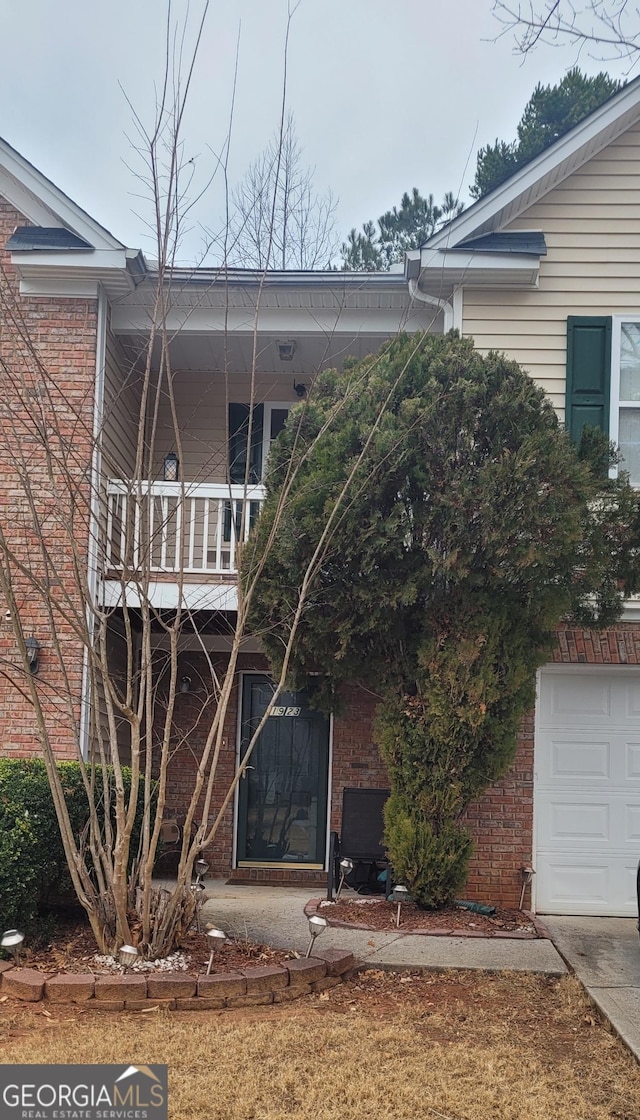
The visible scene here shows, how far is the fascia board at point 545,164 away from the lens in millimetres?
8891

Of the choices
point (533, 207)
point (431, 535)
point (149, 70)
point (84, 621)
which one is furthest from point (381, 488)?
point (533, 207)

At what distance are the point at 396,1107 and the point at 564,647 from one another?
16.7 ft

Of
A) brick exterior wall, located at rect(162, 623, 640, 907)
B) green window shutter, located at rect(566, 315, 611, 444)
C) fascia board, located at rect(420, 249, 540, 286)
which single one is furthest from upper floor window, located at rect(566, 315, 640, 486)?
brick exterior wall, located at rect(162, 623, 640, 907)

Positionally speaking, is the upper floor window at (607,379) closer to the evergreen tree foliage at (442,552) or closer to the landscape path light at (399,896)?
the evergreen tree foliage at (442,552)

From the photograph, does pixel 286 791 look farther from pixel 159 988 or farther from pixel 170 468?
pixel 159 988

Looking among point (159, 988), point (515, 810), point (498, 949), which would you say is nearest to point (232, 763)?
point (515, 810)

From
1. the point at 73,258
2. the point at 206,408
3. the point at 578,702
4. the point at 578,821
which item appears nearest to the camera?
the point at 578,821

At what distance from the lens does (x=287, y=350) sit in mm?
10227

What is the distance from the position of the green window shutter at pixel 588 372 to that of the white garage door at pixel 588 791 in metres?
2.21

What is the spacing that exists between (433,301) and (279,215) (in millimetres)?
1859

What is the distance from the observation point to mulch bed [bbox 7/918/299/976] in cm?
577

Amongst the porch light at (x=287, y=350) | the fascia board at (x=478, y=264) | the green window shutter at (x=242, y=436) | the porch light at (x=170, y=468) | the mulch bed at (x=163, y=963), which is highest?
the fascia board at (x=478, y=264)

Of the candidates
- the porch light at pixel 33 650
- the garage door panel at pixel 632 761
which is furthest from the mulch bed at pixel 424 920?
the porch light at pixel 33 650

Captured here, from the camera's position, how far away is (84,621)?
6.06m
